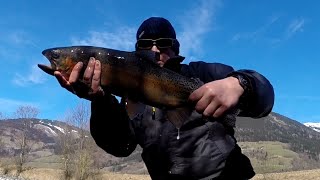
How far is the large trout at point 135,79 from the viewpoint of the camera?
10.8ft

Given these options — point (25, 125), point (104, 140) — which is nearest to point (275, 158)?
point (25, 125)

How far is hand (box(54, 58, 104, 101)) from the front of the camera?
324 centimetres

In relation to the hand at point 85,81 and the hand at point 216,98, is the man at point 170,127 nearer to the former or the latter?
the hand at point 85,81

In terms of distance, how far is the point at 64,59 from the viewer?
335 cm

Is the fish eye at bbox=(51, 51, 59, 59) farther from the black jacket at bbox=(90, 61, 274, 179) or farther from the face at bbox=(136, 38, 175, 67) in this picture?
the face at bbox=(136, 38, 175, 67)

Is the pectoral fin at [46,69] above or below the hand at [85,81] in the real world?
above

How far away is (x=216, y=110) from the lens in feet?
9.28

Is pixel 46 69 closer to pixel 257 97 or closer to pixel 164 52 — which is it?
pixel 164 52

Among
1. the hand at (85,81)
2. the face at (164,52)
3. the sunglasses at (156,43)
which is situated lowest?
the hand at (85,81)

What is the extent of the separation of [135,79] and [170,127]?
2.67 ft

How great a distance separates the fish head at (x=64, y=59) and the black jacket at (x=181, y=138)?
52cm

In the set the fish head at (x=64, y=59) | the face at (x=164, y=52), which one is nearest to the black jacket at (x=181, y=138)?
the face at (x=164, y=52)

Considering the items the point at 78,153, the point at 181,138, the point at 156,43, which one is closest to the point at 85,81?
the point at 181,138

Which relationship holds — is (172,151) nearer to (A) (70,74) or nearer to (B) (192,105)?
(B) (192,105)
